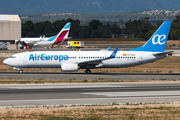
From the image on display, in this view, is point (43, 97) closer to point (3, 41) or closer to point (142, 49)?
point (142, 49)

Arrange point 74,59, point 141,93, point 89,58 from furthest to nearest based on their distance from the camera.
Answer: point 89,58, point 74,59, point 141,93

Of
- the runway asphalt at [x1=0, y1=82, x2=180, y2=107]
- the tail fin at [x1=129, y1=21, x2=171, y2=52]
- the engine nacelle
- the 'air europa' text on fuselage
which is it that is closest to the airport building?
the 'air europa' text on fuselage

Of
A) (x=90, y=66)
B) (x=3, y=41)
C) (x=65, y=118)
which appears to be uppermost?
(x=3, y=41)

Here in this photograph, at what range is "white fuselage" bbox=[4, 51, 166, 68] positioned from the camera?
45.0 m

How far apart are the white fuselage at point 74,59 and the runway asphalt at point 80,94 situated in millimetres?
12246

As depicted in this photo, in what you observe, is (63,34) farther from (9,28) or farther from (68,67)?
(68,67)

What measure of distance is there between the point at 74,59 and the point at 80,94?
745 inches

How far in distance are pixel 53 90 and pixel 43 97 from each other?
12.6ft

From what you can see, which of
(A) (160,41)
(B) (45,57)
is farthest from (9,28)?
(A) (160,41)

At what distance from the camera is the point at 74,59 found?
45.4m

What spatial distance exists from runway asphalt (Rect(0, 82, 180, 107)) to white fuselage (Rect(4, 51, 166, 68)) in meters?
12.2

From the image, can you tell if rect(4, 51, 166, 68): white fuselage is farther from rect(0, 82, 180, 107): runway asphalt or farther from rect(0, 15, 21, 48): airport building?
rect(0, 15, 21, 48): airport building

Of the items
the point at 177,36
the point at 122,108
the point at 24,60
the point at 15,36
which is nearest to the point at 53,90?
Result: the point at 122,108

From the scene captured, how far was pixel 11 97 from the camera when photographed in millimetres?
24953
